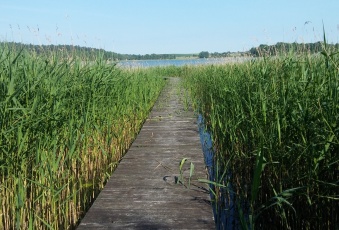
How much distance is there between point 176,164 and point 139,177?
0.57m

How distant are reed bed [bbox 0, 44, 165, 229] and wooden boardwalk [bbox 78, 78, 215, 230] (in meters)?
0.30

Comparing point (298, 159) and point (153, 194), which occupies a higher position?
point (298, 159)

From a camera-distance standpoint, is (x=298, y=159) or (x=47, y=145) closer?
(x=298, y=159)

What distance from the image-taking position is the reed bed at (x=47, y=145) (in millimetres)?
2715

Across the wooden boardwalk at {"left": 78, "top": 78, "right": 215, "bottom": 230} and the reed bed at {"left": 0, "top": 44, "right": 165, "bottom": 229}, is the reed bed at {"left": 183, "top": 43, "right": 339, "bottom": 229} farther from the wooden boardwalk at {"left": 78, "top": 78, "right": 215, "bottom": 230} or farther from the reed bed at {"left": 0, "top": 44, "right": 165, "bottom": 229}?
the reed bed at {"left": 0, "top": 44, "right": 165, "bottom": 229}

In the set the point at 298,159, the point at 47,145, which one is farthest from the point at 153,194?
the point at 298,159

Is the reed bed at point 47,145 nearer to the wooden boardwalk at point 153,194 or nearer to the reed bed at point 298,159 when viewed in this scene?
the wooden boardwalk at point 153,194

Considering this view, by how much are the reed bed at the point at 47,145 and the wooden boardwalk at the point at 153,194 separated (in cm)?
30

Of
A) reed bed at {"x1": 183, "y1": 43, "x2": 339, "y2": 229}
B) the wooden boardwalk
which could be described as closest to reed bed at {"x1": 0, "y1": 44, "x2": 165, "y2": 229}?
the wooden boardwalk

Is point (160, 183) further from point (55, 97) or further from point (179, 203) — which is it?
point (55, 97)

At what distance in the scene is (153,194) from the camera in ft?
9.97

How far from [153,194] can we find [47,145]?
3.26 ft

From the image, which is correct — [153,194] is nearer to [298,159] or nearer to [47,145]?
[47,145]

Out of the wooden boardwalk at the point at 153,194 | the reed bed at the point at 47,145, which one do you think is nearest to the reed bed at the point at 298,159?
the wooden boardwalk at the point at 153,194
